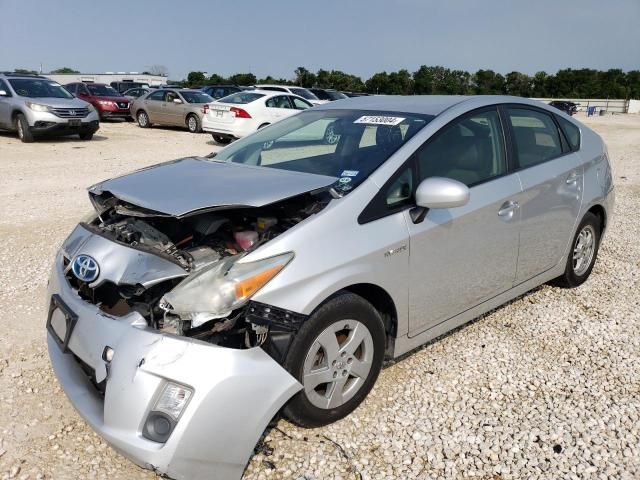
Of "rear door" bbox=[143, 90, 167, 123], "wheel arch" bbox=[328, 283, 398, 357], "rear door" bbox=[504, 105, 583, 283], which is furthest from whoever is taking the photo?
"rear door" bbox=[143, 90, 167, 123]

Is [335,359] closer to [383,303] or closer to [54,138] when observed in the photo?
[383,303]

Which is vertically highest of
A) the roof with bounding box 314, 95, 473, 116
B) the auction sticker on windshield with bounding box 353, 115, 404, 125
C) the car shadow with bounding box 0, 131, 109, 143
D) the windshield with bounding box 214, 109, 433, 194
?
the roof with bounding box 314, 95, 473, 116

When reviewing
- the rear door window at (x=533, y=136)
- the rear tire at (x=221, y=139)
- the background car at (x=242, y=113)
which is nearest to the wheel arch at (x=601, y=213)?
the rear door window at (x=533, y=136)

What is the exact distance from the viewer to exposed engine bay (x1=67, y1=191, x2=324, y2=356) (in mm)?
2451

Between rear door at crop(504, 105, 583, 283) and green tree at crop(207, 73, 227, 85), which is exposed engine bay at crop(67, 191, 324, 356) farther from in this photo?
green tree at crop(207, 73, 227, 85)

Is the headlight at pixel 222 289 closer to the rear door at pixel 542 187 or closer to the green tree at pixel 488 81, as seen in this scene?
the rear door at pixel 542 187

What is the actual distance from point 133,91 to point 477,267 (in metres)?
→ 26.4

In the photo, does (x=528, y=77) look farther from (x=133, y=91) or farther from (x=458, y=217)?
(x=458, y=217)

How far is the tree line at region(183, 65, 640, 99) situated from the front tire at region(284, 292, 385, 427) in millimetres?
61828

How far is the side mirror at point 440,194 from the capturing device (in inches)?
116

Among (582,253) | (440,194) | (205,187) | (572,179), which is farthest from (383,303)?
(582,253)

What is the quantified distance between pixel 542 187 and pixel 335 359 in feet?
6.93

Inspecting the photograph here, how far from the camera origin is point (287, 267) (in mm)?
2537

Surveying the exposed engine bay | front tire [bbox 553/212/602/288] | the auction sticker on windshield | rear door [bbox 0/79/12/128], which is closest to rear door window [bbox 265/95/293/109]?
rear door [bbox 0/79/12/128]
